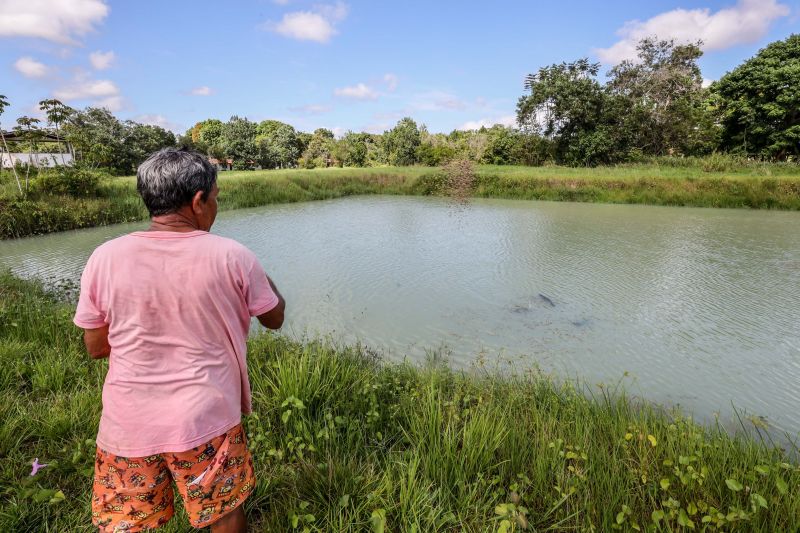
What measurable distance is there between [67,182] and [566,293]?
1147cm

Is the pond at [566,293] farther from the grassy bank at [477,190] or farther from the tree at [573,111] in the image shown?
the tree at [573,111]

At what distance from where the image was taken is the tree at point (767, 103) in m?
19.6

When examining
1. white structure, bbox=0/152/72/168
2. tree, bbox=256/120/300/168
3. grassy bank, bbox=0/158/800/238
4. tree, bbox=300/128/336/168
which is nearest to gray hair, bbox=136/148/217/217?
grassy bank, bbox=0/158/800/238

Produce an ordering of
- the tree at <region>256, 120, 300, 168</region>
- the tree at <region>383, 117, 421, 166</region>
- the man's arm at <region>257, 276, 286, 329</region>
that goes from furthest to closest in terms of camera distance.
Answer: the tree at <region>256, 120, 300, 168</region> < the tree at <region>383, 117, 421, 166</region> < the man's arm at <region>257, 276, 286, 329</region>

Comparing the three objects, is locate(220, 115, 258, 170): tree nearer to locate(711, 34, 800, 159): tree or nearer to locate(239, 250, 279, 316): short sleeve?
locate(711, 34, 800, 159): tree

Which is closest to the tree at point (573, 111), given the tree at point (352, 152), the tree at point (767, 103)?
the tree at point (767, 103)

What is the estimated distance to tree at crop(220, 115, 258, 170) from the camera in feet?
116

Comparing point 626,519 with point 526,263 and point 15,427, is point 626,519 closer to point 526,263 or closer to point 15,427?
point 15,427

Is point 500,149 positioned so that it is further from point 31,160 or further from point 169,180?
point 169,180

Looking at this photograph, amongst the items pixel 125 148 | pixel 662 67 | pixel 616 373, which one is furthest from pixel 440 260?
pixel 125 148

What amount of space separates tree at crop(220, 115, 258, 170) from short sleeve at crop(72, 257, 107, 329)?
3843 cm

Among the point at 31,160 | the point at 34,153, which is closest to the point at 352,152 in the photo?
the point at 34,153

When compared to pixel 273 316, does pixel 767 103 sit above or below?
above

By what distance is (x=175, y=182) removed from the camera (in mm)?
1007
